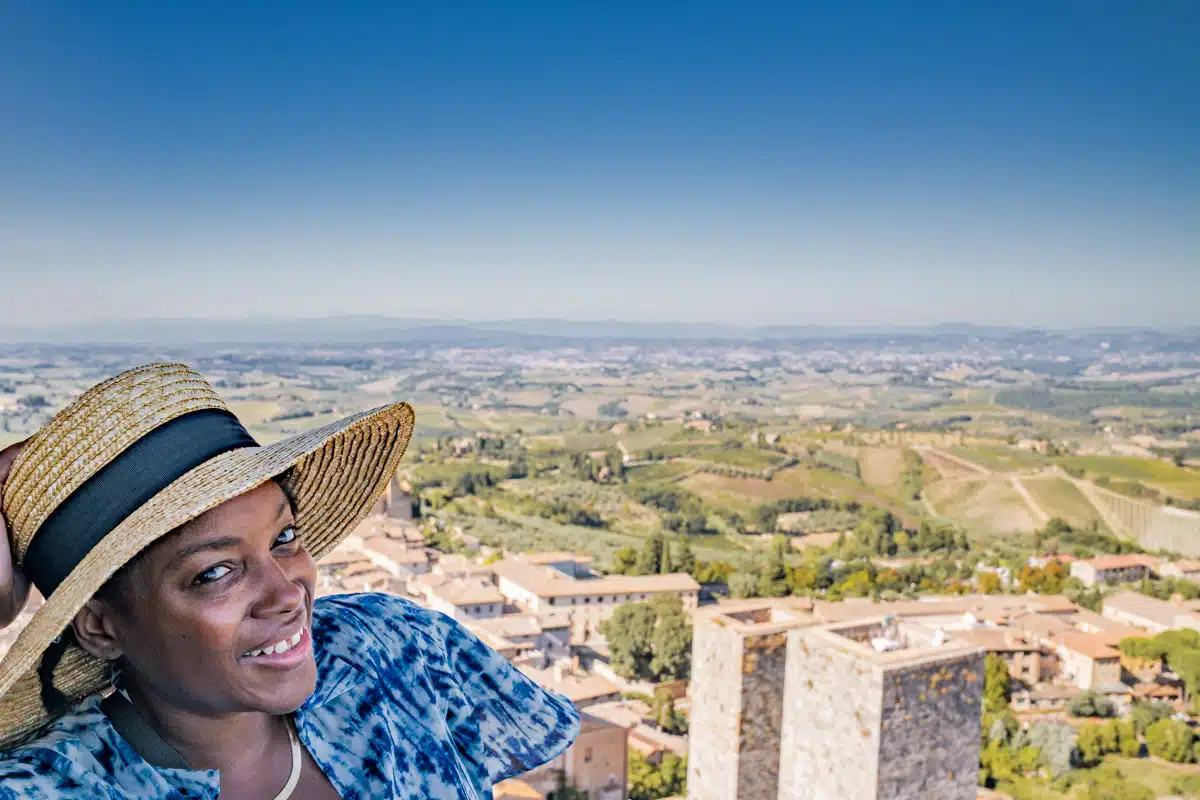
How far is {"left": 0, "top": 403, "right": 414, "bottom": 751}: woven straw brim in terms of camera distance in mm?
628

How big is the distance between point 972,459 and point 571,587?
2045cm

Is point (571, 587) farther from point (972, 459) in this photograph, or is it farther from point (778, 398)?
point (778, 398)

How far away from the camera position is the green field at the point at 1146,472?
1085 inches

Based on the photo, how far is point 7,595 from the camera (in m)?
0.69

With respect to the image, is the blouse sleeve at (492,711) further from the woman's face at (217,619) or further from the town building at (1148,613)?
the town building at (1148,613)

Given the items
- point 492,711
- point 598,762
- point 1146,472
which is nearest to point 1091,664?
point 598,762

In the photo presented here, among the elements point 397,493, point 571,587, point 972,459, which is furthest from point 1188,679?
point 972,459

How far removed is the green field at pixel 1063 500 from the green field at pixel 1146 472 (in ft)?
3.72

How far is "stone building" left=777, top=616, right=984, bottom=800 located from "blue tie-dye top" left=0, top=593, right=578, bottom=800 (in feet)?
8.91

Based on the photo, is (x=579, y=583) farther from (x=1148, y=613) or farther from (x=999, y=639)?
(x=1148, y=613)

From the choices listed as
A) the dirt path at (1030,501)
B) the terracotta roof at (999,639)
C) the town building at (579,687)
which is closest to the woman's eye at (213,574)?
the town building at (579,687)

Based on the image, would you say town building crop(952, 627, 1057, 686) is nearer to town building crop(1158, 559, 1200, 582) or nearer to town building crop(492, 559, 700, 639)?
town building crop(492, 559, 700, 639)

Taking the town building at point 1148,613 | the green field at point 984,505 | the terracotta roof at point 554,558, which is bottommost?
the green field at point 984,505

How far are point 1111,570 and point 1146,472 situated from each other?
11457mm
